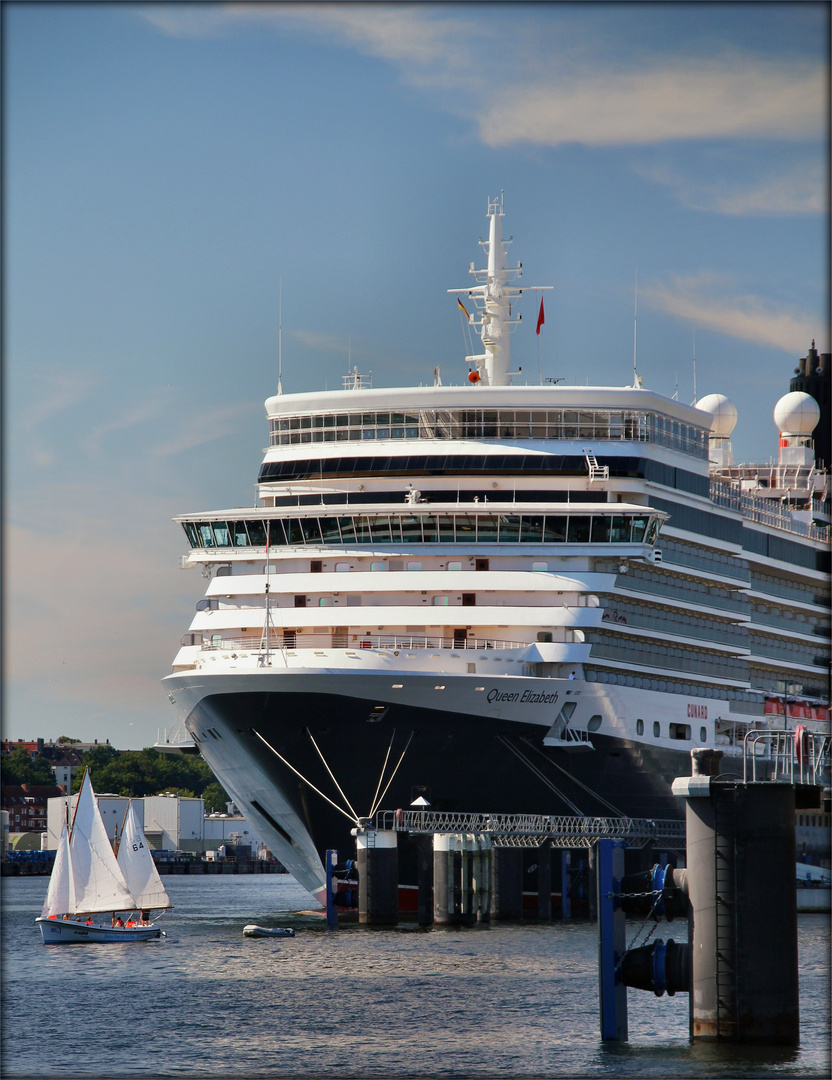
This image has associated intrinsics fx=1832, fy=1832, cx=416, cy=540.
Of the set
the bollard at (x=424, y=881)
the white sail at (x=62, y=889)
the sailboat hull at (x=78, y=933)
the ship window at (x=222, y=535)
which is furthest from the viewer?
the ship window at (x=222, y=535)

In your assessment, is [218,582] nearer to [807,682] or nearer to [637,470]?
[637,470]

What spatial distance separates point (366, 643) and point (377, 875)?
20.7ft

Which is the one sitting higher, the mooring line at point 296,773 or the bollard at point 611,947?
the mooring line at point 296,773

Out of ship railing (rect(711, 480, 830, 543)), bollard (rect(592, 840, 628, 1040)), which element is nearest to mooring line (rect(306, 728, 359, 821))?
ship railing (rect(711, 480, 830, 543))

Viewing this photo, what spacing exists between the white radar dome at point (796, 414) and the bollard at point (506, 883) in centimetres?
3346

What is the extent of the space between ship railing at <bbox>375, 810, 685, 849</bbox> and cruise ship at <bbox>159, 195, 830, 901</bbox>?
60 cm

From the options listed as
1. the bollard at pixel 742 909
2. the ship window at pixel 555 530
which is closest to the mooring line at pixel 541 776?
the ship window at pixel 555 530

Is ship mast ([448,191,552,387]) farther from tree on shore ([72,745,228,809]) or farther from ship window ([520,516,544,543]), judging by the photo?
tree on shore ([72,745,228,809])

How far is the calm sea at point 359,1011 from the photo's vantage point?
94.5 ft

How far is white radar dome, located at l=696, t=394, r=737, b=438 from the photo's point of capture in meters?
76.9

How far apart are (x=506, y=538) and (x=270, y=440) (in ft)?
33.8

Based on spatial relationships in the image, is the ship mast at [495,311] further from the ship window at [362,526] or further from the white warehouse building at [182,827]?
the white warehouse building at [182,827]

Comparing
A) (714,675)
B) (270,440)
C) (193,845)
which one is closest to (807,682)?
(714,675)

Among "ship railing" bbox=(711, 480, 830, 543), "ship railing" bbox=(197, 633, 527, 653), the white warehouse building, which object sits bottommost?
the white warehouse building
